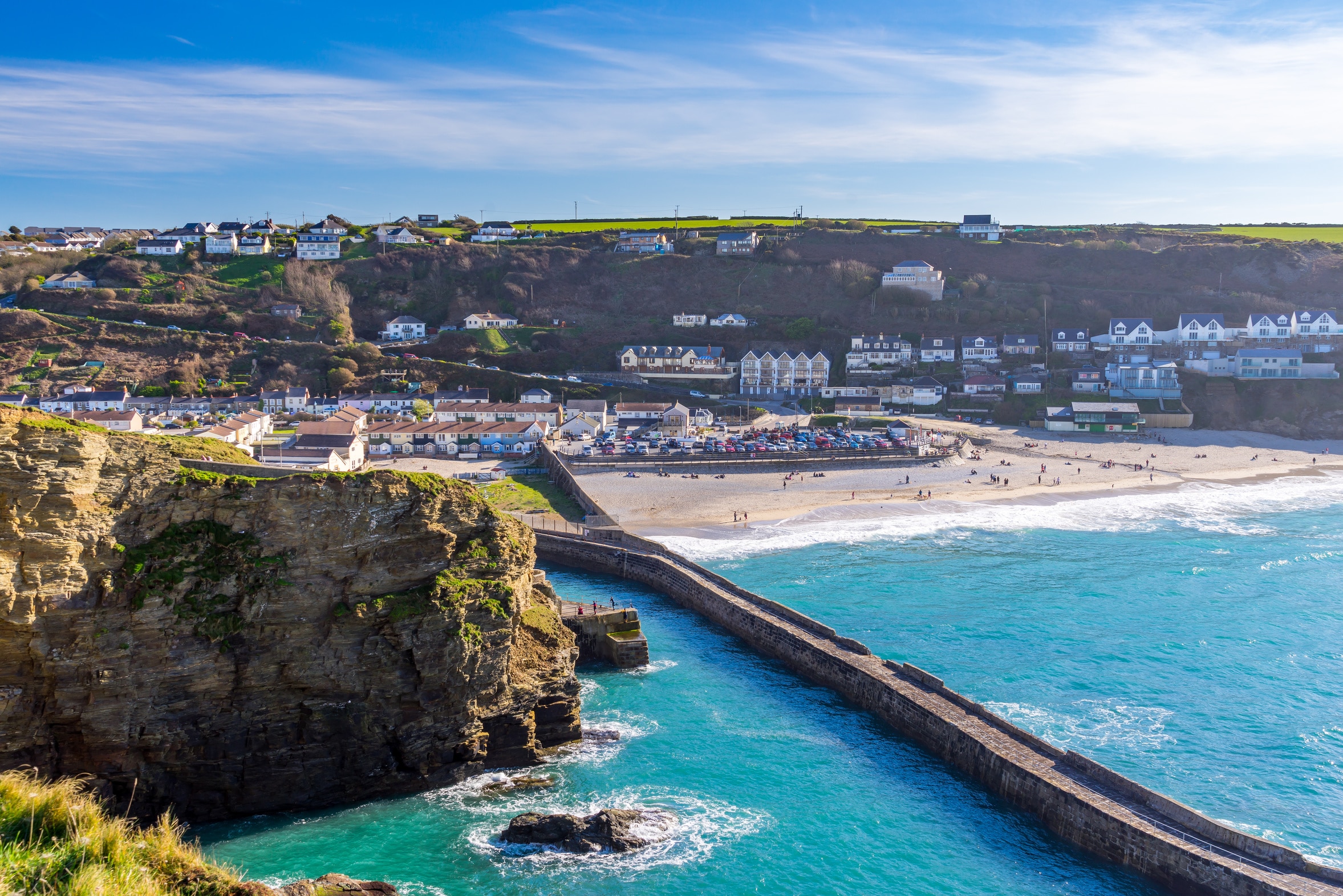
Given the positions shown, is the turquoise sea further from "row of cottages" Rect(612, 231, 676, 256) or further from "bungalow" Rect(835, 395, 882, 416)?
"row of cottages" Rect(612, 231, 676, 256)

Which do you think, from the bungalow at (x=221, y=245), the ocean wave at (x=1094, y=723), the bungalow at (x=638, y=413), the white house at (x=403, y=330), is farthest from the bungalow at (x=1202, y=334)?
the bungalow at (x=221, y=245)

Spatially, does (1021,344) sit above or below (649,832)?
above

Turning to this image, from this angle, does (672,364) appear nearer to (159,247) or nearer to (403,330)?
(403,330)

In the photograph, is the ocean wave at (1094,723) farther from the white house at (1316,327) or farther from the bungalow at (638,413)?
the white house at (1316,327)

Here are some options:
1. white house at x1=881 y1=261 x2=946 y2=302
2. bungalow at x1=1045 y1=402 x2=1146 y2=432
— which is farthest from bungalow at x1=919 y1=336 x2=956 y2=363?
bungalow at x1=1045 y1=402 x2=1146 y2=432

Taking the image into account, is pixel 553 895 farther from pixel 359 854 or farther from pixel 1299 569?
pixel 1299 569

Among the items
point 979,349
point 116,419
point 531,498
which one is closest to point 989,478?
point 531,498

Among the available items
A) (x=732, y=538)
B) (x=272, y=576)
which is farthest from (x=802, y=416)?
(x=272, y=576)
